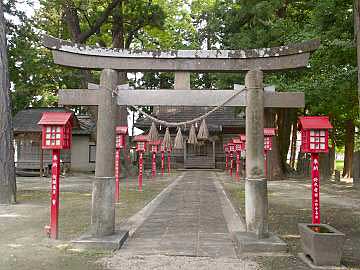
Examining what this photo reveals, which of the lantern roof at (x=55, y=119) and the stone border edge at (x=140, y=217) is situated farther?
the stone border edge at (x=140, y=217)

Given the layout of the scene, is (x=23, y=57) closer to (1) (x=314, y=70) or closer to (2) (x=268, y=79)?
(2) (x=268, y=79)

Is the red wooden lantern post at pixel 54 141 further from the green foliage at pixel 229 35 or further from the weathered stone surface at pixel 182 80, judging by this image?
the green foliage at pixel 229 35

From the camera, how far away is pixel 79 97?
819 cm

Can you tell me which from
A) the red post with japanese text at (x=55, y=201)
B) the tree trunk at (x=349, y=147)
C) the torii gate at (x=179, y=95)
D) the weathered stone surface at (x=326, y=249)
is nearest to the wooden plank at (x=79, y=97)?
the torii gate at (x=179, y=95)

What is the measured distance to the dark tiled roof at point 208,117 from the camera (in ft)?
127

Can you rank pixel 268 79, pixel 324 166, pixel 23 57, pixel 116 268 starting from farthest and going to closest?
pixel 324 166 → pixel 23 57 → pixel 268 79 → pixel 116 268

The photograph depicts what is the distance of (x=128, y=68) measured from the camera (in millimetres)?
8305

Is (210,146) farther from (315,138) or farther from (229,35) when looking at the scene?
(315,138)

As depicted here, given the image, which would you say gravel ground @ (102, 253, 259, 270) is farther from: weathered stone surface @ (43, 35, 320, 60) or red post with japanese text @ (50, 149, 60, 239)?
weathered stone surface @ (43, 35, 320, 60)

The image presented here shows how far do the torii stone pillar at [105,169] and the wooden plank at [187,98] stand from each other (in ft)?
1.20

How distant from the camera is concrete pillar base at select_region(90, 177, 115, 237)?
26.2 feet

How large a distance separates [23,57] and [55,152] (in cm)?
1625

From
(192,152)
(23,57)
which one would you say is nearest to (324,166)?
(192,152)

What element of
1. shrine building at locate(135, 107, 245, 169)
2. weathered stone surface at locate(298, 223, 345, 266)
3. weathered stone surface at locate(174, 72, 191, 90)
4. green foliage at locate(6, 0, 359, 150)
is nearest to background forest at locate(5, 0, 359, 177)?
green foliage at locate(6, 0, 359, 150)
